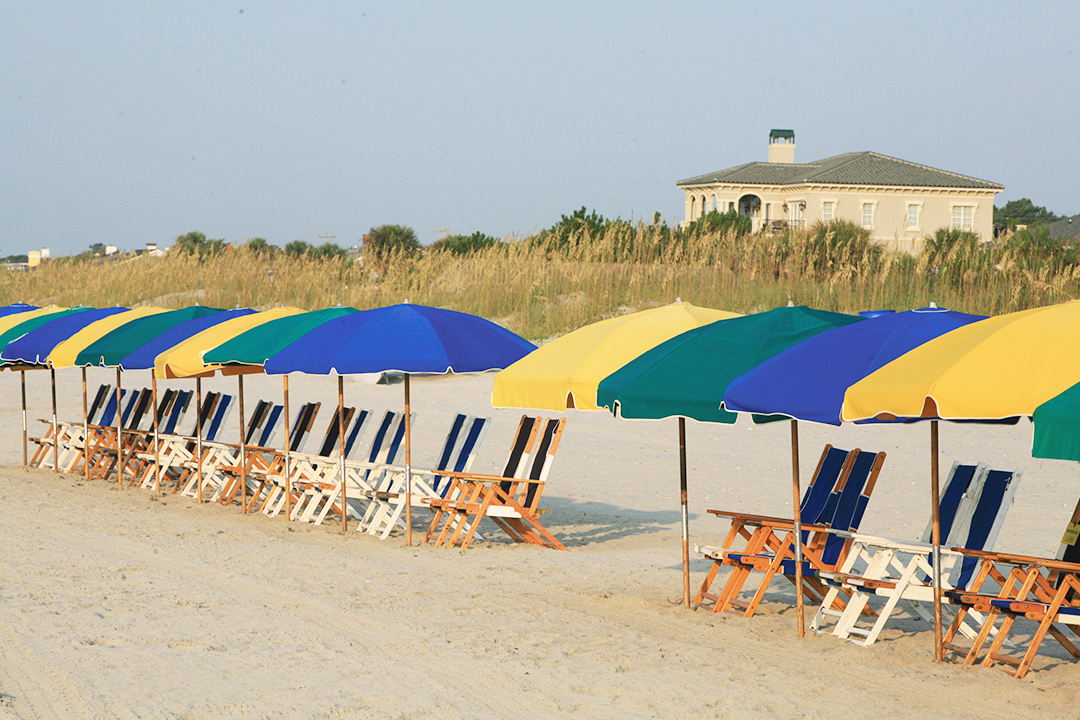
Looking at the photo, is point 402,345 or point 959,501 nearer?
point 959,501

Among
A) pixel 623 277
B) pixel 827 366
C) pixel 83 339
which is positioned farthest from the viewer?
pixel 623 277

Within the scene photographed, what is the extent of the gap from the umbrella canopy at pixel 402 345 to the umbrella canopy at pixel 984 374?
12.6 feet

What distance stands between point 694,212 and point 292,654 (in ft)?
187

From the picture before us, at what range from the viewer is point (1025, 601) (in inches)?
213

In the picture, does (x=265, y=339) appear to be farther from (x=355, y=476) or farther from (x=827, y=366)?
(x=827, y=366)

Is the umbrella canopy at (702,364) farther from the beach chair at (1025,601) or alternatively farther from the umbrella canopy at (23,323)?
the umbrella canopy at (23,323)

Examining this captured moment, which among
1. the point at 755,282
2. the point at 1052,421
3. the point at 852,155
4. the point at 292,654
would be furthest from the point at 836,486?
the point at 852,155

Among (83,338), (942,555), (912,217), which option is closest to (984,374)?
(942,555)

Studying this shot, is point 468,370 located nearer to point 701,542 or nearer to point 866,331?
point 701,542

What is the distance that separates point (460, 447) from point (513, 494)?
69cm

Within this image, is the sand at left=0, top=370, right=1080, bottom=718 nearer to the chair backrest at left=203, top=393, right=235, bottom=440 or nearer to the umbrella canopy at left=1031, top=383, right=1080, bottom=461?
the chair backrest at left=203, top=393, right=235, bottom=440

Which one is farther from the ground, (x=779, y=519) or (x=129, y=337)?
(x=129, y=337)

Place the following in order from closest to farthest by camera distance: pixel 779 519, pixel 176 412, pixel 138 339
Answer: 1. pixel 779 519
2. pixel 138 339
3. pixel 176 412

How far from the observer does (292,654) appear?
220 inches
